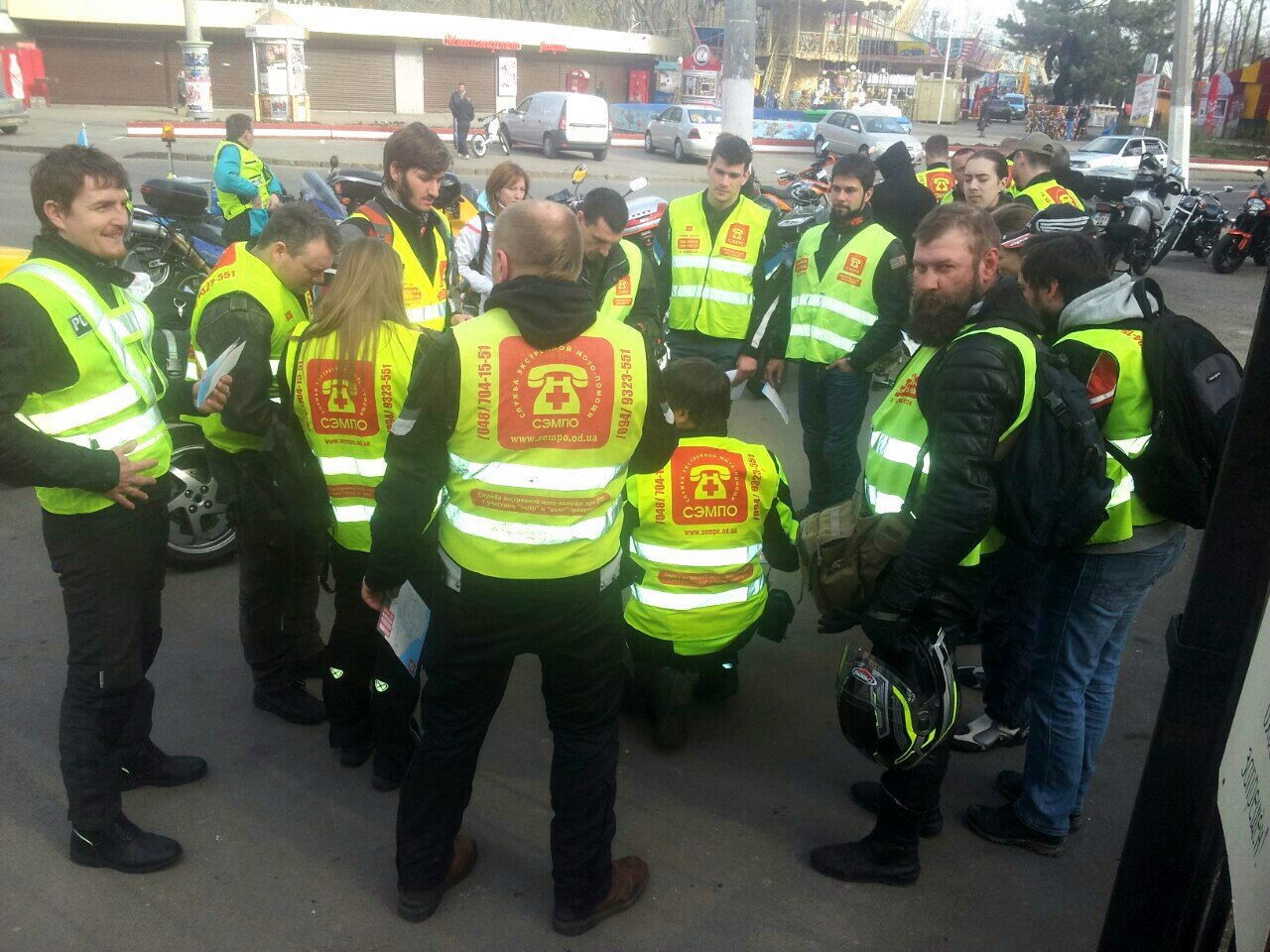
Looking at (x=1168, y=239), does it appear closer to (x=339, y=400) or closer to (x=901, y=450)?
(x=901, y=450)

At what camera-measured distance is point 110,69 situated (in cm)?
4044

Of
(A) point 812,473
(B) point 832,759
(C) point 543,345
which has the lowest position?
(B) point 832,759

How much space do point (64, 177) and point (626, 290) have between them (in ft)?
10.6

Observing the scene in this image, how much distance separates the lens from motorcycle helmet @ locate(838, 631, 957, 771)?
2924 millimetres

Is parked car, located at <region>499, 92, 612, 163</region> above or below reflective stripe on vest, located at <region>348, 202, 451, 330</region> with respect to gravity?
above

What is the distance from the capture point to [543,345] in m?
2.56

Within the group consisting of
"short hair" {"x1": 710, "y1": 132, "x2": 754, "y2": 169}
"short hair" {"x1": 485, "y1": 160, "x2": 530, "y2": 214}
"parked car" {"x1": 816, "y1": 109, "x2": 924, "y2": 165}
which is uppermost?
"parked car" {"x1": 816, "y1": 109, "x2": 924, "y2": 165}

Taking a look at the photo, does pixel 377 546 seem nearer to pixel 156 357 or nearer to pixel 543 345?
pixel 543 345

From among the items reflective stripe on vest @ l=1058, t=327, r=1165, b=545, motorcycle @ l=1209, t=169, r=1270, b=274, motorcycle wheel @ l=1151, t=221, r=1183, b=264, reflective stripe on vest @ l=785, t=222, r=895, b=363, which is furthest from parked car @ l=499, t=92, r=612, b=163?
reflective stripe on vest @ l=1058, t=327, r=1165, b=545

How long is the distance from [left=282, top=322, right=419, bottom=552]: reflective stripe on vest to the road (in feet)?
3.33

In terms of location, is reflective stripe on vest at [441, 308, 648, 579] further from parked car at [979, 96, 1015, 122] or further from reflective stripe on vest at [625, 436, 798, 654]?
parked car at [979, 96, 1015, 122]

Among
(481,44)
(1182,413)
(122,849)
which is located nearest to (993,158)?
(1182,413)

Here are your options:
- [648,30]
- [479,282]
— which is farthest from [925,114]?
[479,282]

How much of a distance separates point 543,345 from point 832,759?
216cm
